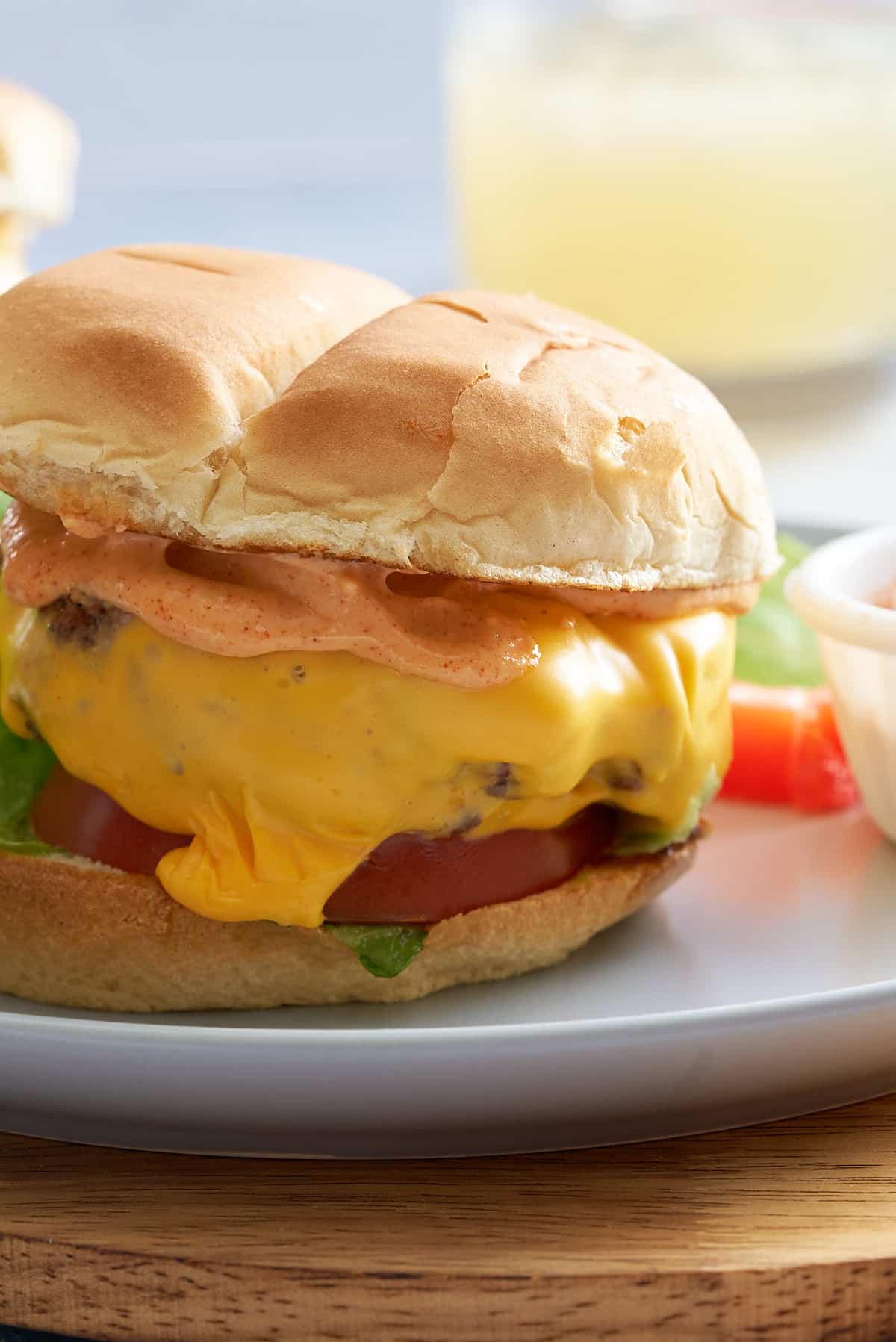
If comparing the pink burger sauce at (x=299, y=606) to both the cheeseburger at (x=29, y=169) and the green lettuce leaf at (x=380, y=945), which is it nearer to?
the green lettuce leaf at (x=380, y=945)

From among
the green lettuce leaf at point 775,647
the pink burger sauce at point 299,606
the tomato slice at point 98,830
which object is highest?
the pink burger sauce at point 299,606

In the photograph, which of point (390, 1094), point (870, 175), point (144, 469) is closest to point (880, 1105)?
point (390, 1094)

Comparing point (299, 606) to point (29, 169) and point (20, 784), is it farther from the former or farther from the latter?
point (29, 169)

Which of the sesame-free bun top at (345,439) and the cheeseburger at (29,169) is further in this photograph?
the cheeseburger at (29,169)

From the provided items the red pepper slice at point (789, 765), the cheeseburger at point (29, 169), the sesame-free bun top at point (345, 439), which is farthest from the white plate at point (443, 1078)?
the cheeseburger at point (29, 169)

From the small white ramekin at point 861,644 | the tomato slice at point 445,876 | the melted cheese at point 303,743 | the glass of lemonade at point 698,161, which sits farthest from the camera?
the glass of lemonade at point 698,161

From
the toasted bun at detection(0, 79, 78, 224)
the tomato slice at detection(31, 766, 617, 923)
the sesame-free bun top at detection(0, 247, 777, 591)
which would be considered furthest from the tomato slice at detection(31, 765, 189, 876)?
the toasted bun at detection(0, 79, 78, 224)

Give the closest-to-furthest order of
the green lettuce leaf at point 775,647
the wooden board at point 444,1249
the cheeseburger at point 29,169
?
the wooden board at point 444,1249, the green lettuce leaf at point 775,647, the cheeseburger at point 29,169

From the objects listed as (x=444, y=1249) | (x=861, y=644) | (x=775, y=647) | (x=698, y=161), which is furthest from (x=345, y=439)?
(x=698, y=161)
